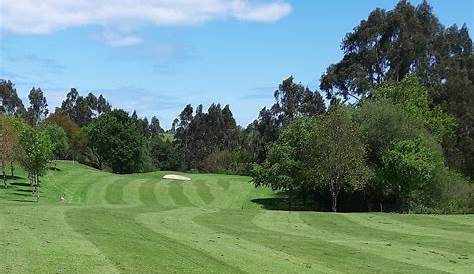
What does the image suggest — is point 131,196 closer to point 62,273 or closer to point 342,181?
point 342,181

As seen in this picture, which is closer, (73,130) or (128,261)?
(128,261)

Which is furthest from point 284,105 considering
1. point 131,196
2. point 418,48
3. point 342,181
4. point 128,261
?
point 128,261

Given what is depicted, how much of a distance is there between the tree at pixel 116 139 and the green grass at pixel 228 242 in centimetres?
7847

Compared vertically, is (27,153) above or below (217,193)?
above

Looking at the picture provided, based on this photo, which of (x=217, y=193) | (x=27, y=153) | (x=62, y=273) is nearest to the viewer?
(x=62, y=273)

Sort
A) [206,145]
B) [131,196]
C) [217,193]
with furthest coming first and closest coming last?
[206,145] < [217,193] < [131,196]

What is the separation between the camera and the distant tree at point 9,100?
13850cm

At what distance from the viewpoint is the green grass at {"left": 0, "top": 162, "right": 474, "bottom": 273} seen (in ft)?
41.5

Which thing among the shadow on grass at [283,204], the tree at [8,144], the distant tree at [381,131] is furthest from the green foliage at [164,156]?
the distant tree at [381,131]

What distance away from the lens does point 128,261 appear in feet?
41.2

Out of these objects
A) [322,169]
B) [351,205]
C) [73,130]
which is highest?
[73,130]

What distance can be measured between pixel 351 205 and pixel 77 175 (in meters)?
42.7

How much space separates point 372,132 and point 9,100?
391 feet

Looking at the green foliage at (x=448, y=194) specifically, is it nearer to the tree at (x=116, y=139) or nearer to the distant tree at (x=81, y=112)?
the tree at (x=116, y=139)
